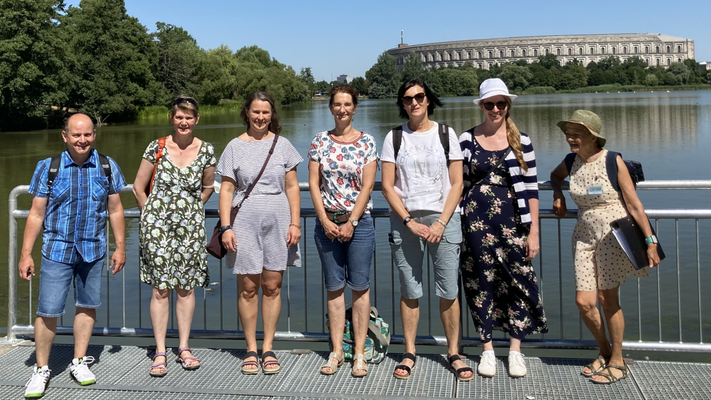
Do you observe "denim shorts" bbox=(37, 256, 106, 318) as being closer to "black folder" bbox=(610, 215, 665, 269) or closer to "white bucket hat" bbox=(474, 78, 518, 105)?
"white bucket hat" bbox=(474, 78, 518, 105)

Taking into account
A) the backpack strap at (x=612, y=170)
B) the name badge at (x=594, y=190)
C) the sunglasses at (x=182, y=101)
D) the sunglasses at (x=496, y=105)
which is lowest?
the name badge at (x=594, y=190)

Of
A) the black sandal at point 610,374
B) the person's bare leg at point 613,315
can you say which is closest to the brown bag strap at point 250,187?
the person's bare leg at point 613,315

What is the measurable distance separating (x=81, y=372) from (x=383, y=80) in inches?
5941

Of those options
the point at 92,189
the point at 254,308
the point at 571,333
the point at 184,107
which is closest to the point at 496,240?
the point at 254,308

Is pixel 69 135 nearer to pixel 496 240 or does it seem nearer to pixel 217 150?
pixel 496 240

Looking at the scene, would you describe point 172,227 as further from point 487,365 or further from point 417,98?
point 487,365

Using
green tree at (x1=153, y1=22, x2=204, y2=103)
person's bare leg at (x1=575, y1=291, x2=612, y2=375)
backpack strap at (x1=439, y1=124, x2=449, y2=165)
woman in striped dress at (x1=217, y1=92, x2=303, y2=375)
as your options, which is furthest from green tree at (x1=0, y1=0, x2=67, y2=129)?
person's bare leg at (x1=575, y1=291, x2=612, y2=375)

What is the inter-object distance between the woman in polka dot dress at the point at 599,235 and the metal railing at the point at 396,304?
40 centimetres

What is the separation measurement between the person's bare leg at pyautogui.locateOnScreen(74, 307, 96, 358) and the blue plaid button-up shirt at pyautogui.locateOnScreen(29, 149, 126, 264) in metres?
0.40

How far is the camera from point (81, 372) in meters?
4.71

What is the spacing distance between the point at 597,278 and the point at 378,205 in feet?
36.3

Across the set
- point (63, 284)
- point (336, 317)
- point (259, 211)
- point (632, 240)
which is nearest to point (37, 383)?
point (63, 284)

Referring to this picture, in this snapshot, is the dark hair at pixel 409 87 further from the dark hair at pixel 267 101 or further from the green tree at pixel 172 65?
the green tree at pixel 172 65

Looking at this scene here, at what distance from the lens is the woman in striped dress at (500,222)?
4621mm
